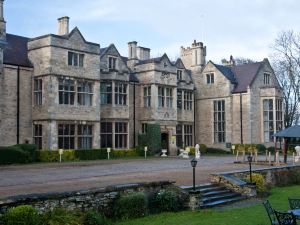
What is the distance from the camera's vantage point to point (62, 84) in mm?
29453

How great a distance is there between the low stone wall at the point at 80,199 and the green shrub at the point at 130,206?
0.28 meters

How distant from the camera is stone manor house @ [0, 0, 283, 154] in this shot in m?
28.8

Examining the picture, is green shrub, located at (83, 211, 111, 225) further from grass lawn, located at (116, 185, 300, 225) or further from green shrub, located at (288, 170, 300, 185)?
green shrub, located at (288, 170, 300, 185)

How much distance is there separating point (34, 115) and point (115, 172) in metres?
11.4

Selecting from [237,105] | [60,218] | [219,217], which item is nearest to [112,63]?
[237,105]

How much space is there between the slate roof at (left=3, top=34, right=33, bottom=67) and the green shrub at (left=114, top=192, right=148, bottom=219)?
18305 mm

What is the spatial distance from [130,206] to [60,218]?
9.97ft

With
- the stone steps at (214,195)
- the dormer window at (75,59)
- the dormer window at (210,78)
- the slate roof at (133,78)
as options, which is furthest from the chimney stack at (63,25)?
the stone steps at (214,195)

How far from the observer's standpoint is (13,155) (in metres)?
25.5

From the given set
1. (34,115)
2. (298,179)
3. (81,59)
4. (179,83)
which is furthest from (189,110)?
(298,179)

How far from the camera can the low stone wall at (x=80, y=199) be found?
10992mm

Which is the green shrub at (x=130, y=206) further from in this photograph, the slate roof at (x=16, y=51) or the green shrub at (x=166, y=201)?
the slate roof at (x=16, y=51)

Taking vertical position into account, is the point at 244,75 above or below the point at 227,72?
below

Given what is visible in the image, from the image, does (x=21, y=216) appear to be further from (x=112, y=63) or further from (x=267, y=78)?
(x=267, y=78)
